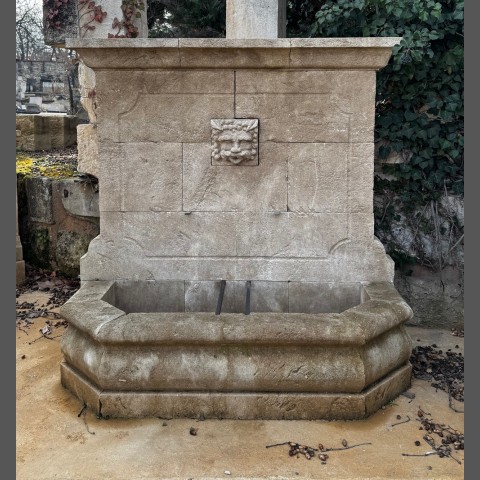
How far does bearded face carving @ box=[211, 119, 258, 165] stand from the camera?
3.10 metres

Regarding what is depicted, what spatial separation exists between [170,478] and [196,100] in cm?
202

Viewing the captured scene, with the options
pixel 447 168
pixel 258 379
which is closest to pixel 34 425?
pixel 258 379

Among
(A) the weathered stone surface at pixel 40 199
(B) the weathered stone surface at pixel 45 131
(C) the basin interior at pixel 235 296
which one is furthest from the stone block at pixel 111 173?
(B) the weathered stone surface at pixel 45 131

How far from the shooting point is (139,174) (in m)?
3.18

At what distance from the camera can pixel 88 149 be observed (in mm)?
4449

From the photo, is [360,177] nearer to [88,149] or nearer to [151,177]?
[151,177]

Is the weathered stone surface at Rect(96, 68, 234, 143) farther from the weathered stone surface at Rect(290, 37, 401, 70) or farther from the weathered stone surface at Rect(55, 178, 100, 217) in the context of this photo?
the weathered stone surface at Rect(55, 178, 100, 217)

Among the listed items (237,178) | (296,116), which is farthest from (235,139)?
(296,116)

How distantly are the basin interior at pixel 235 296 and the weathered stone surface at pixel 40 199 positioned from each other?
185 cm

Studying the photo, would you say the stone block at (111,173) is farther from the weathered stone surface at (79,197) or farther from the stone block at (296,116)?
the weathered stone surface at (79,197)

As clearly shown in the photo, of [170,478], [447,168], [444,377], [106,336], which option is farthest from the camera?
[447,168]

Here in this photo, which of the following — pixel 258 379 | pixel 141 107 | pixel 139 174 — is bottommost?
pixel 258 379

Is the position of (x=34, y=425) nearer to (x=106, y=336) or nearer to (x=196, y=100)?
(x=106, y=336)

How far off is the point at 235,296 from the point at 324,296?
0.54m
